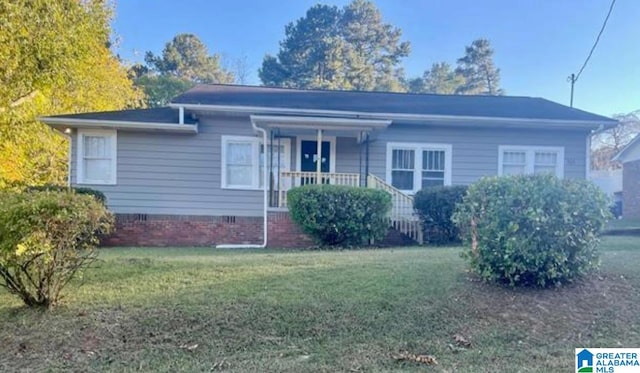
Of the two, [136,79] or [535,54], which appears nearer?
[535,54]

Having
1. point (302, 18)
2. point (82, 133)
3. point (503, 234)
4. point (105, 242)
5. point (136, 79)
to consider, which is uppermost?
point (302, 18)

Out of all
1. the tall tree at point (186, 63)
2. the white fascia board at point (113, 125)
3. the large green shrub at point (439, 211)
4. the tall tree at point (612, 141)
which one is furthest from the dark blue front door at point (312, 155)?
the tall tree at point (612, 141)

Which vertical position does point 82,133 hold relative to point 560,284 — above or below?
above

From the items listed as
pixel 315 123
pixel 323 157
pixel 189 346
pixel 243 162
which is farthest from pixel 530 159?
pixel 189 346

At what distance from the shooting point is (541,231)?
4.43m

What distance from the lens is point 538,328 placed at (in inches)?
154

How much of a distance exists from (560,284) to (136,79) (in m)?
26.7

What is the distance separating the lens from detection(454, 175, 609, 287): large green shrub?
441 cm

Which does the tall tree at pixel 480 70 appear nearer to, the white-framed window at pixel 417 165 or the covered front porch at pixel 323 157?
the white-framed window at pixel 417 165

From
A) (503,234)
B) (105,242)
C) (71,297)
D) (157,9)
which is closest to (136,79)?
(157,9)

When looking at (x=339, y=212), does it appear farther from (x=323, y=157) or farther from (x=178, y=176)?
(x=178, y=176)

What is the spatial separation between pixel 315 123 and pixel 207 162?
3249mm

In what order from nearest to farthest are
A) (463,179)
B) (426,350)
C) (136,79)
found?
(426,350) < (463,179) < (136,79)

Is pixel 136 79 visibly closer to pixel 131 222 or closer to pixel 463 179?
pixel 131 222
